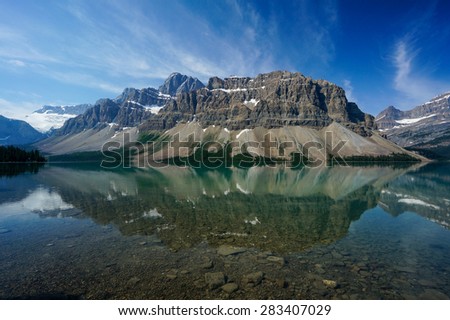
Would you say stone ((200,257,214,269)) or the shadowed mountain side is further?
the shadowed mountain side

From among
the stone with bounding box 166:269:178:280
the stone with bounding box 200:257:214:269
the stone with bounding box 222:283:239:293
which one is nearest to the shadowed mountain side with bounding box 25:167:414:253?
the stone with bounding box 200:257:214:269

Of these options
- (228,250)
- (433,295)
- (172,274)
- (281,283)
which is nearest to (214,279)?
(172,274)

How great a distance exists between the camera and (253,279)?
18.5 m

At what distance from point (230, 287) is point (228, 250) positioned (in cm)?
730

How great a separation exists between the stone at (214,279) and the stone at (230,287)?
371 mm

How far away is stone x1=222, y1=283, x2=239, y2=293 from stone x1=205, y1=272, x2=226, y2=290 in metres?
0.37

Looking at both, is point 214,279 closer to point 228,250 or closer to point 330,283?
point 228,250

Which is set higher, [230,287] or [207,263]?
[230,287]

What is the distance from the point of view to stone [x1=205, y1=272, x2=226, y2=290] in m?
17.5

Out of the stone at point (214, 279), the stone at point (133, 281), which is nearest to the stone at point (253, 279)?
the stone at point (214, 279)

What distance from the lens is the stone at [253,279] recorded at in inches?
698

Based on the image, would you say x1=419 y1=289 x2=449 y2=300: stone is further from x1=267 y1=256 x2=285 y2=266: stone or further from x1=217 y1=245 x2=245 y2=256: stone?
x1=217 y1=245 x2=245 y2=256: stone

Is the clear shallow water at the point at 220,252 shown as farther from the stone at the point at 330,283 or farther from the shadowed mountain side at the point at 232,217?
the shadowed mountain side at the point at 232,217

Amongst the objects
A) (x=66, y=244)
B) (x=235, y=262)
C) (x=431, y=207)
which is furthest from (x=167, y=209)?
(x=431, y=207)
